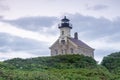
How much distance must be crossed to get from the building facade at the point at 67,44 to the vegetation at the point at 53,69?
2552 centimetres

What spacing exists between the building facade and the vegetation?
25.5m

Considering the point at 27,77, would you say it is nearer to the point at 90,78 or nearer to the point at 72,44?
the point at 90,78

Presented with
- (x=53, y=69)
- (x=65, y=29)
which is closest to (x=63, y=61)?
(x=53, y=69)

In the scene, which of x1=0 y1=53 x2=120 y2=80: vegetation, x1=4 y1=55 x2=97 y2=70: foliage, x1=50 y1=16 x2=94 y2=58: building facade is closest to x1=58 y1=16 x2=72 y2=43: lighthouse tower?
x1=50 y1=16 x2=94 y2=58: building facade

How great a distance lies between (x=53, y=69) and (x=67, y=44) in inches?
1574

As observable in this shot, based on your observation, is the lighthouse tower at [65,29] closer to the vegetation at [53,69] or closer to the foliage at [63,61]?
the vegetation at [53,69]

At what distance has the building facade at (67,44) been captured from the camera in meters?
59.8

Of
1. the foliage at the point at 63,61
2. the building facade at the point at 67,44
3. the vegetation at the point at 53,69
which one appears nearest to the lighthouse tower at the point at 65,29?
the building facade at the point at 67,44

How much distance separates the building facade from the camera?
196ft

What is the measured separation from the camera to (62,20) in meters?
59.8

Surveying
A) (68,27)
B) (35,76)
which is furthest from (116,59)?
(68,27)

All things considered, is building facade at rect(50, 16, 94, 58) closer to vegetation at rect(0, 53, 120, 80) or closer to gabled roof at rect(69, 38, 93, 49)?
gabled roof at rect(69, 38, 93, 49)

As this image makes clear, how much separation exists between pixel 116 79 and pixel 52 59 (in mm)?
7606

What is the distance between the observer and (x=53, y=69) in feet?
69.8
